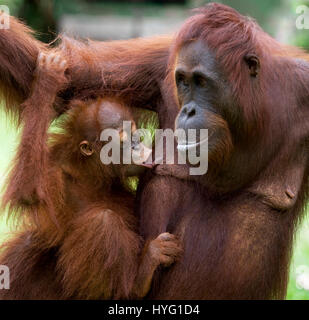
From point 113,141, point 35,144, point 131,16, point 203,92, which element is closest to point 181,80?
point 203,92

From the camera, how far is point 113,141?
4.43 meters

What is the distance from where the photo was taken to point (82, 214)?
4.14 metres

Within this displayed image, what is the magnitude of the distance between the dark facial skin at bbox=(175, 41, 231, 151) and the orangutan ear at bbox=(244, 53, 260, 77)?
180 millimetres

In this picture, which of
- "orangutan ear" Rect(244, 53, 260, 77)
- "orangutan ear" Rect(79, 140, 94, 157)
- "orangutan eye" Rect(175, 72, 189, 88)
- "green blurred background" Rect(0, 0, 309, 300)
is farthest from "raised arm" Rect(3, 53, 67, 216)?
"green blurred background" Rect(0, 0, 309, 300)

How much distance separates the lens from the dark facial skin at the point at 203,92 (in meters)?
3.71

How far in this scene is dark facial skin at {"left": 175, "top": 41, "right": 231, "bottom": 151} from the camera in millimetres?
3711

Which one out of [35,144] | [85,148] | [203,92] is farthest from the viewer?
[85,148]

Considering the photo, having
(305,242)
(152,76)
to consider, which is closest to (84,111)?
(152,76)

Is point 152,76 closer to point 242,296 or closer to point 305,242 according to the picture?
point 242,296

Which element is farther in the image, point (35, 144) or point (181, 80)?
point (35, 144)

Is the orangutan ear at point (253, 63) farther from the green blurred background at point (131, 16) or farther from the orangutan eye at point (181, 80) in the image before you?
the green blurred background at point (131, 16)

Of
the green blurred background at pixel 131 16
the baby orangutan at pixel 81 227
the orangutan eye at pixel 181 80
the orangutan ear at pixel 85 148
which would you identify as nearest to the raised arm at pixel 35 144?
the baby orangutan at pixel 81 227

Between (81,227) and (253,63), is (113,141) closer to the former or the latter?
(81,227)

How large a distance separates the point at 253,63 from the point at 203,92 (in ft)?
1.09
